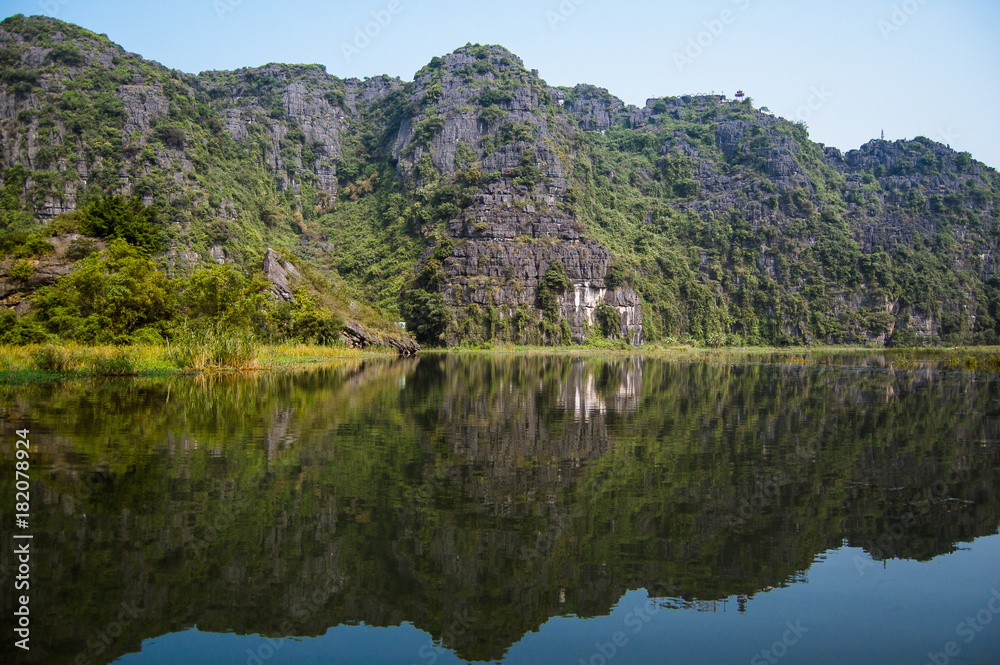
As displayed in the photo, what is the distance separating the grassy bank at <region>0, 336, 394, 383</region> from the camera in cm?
2817

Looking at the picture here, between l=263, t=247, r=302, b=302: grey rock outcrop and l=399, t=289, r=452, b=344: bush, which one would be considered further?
l=399, t=289, r=452, b=344: bush

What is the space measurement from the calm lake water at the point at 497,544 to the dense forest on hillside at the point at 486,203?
31.7 meters

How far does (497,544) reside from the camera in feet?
29.5

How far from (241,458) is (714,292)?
435 feet

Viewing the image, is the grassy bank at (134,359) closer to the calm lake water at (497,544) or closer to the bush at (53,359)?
the bush at (53,359)

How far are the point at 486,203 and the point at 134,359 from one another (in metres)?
80.8

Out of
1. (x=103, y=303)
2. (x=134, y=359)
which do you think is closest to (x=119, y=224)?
(x=103, y=303)

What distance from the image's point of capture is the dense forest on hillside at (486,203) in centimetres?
9194

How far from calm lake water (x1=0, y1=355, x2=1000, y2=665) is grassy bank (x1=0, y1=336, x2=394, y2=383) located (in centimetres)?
1164

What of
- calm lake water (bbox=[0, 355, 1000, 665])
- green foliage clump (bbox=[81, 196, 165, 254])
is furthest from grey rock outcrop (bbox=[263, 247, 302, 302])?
calm lake water (bbox=[0, 355, 1000, 665])

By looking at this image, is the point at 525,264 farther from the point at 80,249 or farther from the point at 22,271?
the point at 22,271

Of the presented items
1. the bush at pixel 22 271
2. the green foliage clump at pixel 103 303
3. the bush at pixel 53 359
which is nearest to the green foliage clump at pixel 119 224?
the bush at pixel 22 271

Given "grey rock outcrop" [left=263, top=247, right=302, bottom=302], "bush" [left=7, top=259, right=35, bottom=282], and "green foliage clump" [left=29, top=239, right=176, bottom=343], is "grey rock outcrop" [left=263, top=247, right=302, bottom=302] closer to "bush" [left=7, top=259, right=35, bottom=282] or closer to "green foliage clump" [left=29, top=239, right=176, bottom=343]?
"bush" [left=7, top=259, right=35, bottom=282]

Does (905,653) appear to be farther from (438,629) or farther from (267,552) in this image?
(267,552)
